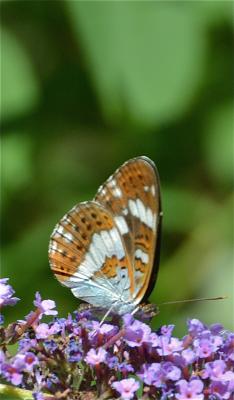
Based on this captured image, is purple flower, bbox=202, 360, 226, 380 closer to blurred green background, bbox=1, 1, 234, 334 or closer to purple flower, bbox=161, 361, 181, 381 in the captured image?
purple flower, bbox=161, 361, 181, 381

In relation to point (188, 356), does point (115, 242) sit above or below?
above

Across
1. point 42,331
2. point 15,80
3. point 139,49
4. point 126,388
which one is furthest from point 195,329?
point 15,80

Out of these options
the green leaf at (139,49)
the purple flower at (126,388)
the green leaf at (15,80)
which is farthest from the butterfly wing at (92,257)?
the green leaf at (15,80)

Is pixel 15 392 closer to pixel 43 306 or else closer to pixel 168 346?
pixel 43 306

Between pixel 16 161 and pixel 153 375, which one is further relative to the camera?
pixel 16 161

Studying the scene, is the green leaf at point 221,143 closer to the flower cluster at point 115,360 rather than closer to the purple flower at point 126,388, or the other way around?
the flower cluster at point 115,360

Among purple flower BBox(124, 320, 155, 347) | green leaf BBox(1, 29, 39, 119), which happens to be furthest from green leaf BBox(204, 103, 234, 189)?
purple flower BBox(124, 320, 155, 347)

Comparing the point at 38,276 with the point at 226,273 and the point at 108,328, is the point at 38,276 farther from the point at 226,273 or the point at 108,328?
the point at 108,328
